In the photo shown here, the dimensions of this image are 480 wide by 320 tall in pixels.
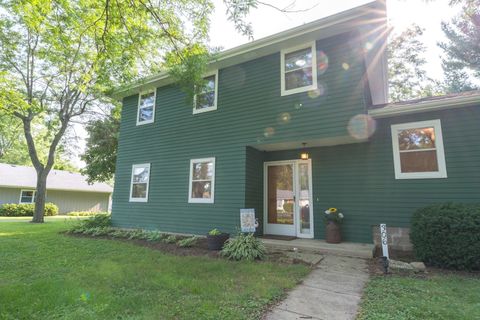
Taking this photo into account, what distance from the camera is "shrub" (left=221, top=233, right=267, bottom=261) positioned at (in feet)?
16.8

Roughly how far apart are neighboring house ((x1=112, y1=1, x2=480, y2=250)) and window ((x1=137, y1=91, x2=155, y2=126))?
510 millimetres

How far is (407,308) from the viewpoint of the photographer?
287cm

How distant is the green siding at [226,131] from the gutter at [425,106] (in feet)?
2.39

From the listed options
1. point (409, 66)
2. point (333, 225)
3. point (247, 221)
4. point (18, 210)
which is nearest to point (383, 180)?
point (333, 225)

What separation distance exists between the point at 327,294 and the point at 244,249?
214cm

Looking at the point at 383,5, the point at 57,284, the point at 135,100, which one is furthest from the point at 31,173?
the point at 383,5

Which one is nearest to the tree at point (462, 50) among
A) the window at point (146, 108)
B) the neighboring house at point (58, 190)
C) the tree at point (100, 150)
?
the window at point (146, 108)

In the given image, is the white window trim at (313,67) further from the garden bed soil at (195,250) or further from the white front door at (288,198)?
the garden bed soil at (195,250)

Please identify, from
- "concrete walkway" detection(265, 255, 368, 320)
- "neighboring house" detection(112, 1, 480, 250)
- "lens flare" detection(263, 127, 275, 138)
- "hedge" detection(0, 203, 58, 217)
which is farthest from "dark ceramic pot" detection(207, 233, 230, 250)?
"hedge" detection(0, 203, 58, 217)

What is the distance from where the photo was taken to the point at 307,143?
21.8ft

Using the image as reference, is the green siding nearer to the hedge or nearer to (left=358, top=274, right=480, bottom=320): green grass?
(left=358, top=274, right=480, bottom=320): green grass

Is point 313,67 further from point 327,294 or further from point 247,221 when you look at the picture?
point 327,294

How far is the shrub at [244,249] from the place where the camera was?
511 cm

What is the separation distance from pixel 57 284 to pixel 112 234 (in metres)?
4.71
